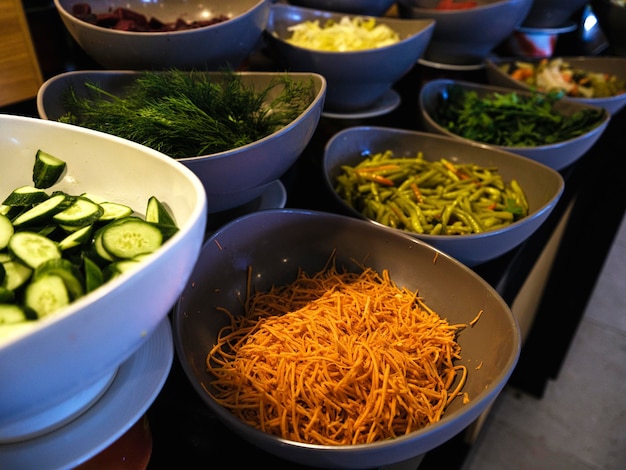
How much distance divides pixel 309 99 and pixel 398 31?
28.1 inches

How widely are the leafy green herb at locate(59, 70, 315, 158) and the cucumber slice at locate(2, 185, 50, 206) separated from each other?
172mm

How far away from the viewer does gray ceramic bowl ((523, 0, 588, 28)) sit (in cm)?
186

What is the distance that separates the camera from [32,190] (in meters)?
0.59

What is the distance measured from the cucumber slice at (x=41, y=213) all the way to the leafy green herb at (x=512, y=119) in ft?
3.32

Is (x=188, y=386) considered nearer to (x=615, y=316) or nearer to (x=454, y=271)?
(x=454, y=271)

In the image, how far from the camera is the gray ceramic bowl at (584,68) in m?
1.43

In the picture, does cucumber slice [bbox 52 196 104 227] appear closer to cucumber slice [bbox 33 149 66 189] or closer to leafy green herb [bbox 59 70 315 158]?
cucumber slice [bbox 33 149 66 189]

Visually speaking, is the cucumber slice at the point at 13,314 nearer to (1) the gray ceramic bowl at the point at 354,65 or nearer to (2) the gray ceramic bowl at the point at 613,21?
(1) the gray ceramic bowl at the point at 354,65

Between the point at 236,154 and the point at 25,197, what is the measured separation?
0.26m

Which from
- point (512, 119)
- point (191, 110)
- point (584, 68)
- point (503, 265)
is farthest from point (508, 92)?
point (191, 110)

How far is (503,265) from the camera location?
0.93 meters

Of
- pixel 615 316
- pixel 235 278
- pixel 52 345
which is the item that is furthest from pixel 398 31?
pixel 615 316

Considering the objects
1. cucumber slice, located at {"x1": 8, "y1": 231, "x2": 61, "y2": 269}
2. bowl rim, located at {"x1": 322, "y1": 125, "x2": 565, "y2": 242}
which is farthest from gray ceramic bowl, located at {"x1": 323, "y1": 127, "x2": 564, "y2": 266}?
cucumber slice, located at {"x1": 8, "y1": 231, "x2": 61, "y2": 269}

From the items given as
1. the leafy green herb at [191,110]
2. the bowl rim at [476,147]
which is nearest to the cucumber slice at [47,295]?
the leafy green herb at [191,110]
